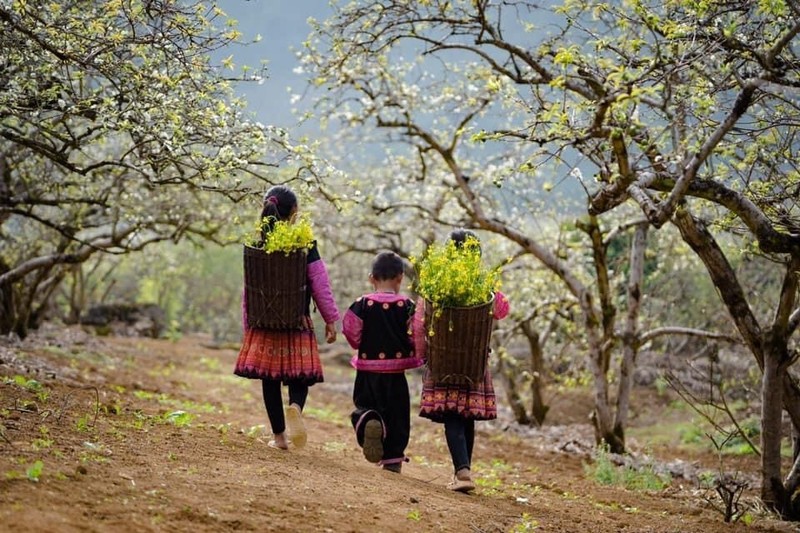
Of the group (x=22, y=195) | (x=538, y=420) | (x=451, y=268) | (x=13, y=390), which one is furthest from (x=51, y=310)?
(x=451, y=268)

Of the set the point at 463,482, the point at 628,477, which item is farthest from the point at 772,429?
the point at 463,482

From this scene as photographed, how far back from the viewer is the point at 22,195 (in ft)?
38.6

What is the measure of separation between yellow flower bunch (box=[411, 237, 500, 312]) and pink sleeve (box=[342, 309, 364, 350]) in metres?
0.81

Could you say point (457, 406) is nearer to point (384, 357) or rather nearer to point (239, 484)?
point (384, 357)

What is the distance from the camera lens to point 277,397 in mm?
6461

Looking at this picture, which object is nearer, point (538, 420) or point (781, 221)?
point (781, 221)

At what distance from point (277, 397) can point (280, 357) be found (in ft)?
1.25

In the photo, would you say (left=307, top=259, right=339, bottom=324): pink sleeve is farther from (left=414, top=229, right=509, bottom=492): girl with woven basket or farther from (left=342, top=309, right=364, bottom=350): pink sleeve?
(left=414, top=229, right=509, bottom=492): girl with woven basket

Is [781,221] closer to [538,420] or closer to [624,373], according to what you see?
[624,373]

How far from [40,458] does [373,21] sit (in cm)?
566

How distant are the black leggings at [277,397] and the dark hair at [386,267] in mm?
1064

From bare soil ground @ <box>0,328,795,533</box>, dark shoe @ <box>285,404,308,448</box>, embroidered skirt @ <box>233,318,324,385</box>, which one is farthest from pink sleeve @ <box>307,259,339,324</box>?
bare soil ground @ <box>0,328,795,533</box>

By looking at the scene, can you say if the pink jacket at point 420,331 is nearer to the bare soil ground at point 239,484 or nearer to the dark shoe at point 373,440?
the dark shoe at point 373,440

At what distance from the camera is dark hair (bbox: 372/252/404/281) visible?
6355 mm
